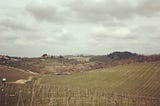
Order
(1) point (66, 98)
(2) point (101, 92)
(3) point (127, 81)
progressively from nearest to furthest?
(1) point (66, 98) → (2) point (101, 92) → (3) point (127, 81)

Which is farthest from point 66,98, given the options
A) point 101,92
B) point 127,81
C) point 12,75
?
point 12,75

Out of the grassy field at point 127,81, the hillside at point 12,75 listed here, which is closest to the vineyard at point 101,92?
the grassy field at point 127,81

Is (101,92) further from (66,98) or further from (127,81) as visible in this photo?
(127,81)

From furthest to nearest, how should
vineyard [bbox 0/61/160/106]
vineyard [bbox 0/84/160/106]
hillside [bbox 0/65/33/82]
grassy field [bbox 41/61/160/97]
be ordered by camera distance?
hillside [bbox 0/65/33/82] → grassy field [bbox 41/61/160/97] → vineyard [bbox 0/61/160/106] → vineyard [bbox 0/84/160/106]

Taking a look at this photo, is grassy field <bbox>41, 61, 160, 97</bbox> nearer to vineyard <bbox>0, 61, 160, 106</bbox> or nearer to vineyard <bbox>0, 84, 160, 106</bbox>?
vineyard <bbox>0, 61, 160, 106</bbox>

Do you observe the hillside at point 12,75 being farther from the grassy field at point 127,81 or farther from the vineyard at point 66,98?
the vineyard at point 66,98

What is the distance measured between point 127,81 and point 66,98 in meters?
30.7

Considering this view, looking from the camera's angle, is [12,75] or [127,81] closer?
[127,81]

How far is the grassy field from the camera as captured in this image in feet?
293

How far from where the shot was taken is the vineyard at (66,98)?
235ft

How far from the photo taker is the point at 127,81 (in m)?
102

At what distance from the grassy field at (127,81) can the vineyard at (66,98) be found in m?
6.61

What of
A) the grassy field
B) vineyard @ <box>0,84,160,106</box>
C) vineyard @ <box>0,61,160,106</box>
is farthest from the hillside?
vineyard @ <box>0,84,160,106</box>

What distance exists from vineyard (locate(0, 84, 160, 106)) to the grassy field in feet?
21.7
